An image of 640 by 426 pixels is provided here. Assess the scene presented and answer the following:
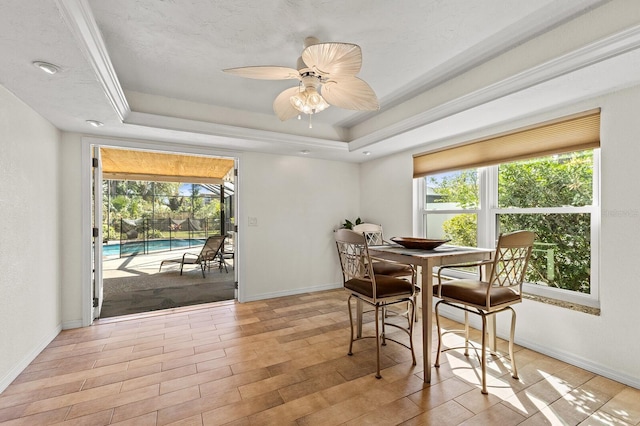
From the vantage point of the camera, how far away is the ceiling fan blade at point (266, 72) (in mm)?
1845

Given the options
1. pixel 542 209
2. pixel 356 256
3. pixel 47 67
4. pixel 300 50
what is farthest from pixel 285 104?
pixel 542 209

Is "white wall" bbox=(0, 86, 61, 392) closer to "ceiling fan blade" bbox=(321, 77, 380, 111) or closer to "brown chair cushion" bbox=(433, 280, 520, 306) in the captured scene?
"ceiling fan blade" bbox=(321, 77, 380, 111)

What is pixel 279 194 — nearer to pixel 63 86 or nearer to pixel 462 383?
pixel 63 86

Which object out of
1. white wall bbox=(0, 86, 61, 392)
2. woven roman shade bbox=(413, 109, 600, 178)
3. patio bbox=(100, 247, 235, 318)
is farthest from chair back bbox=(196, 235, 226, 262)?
woven roman shade bbox=(413, 109, 600, 178)

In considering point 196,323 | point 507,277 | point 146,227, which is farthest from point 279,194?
point 146,227

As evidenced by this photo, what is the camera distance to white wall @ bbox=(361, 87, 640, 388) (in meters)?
2.04

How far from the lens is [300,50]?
2.27 m

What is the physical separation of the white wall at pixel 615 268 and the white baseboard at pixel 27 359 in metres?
4.30

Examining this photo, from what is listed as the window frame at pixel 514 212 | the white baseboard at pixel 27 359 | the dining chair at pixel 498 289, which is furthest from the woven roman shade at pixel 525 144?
the white baseboard at pixel 27 359

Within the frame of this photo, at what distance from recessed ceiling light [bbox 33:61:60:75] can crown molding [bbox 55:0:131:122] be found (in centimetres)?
21

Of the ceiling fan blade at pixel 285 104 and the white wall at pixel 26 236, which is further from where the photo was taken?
the ceiling fan blade at pixel 285 104

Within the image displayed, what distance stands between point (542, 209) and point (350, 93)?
2.13 metres

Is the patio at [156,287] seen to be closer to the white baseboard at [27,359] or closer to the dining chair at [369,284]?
the white baseboard at [27,359]

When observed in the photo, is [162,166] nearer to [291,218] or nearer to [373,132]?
[291,218]
